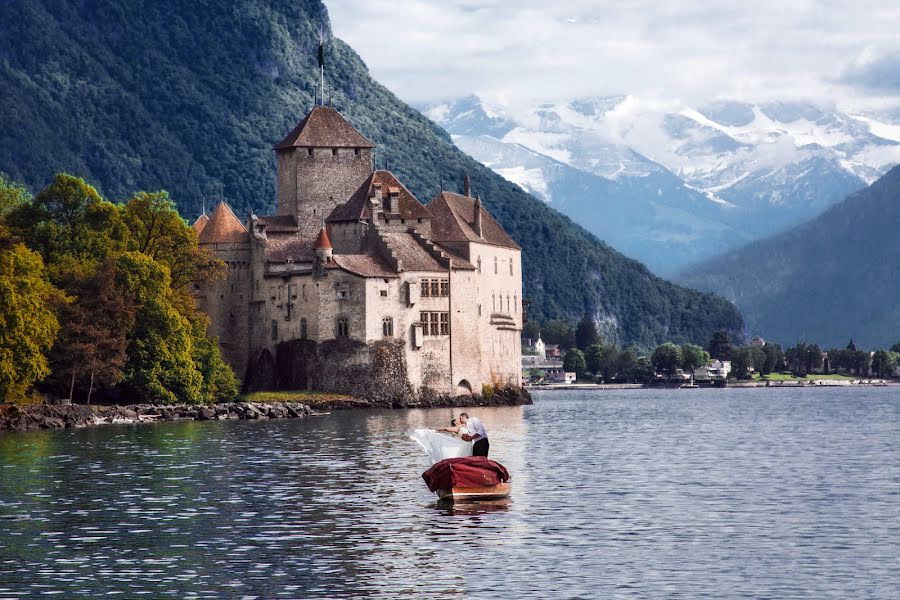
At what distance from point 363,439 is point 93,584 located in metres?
47.4

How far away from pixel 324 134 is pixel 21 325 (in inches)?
2013

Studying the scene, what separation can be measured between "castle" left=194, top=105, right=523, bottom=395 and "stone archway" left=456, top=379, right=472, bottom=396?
149 mm

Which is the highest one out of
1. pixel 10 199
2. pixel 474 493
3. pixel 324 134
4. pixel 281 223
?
pixel 324 134

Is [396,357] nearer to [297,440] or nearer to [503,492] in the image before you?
[297,440]

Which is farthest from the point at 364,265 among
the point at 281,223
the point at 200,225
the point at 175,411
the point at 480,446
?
the point at 480,446

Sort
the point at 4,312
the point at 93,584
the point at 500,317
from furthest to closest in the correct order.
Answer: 1. the point at 500,317
2. the point at 4,312
3. the point at 93,584

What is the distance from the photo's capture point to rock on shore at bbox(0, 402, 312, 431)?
93.6m

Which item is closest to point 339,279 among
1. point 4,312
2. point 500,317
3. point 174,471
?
point 500,317

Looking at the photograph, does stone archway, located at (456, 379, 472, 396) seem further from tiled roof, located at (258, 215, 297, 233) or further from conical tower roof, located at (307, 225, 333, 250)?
tiled roof, located at (258, 215, 297, 233)

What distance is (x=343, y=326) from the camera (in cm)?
12506

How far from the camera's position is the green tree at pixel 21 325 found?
9225 cm

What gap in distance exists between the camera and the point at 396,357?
126m

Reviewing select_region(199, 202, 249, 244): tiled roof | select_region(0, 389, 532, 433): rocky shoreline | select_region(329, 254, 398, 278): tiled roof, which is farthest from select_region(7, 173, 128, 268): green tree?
select_region(329, 254, 398, 278): tiled roof

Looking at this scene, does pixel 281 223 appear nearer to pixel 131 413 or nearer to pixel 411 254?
pixel 411 254
